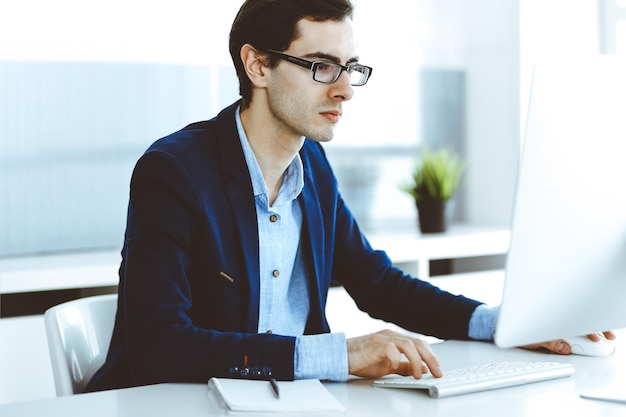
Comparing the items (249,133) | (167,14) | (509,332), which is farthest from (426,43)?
(509,332)

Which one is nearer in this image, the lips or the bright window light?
the lips

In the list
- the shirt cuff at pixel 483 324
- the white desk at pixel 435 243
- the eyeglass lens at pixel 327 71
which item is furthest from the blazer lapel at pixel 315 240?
the white desk at pixel 435 243

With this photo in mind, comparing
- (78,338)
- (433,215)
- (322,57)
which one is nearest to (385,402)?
(78,338)

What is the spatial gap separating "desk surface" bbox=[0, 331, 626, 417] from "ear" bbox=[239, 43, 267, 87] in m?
0.81

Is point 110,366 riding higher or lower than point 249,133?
lower

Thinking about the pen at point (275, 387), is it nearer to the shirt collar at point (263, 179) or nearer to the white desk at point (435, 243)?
the shirt collar at point (263, 179)

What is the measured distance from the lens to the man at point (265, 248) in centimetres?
136

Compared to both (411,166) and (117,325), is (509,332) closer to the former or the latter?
(117,325)

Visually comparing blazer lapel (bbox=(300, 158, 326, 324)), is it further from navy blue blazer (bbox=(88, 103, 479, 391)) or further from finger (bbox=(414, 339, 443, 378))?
finger (bbox=(414, 339, 443, 378))

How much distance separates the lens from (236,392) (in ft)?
4.00

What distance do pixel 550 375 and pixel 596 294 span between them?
17 centimetres

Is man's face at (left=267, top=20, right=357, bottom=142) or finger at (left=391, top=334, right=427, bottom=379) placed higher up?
man's face at (left=267, top=20, right=357, bottom=142)

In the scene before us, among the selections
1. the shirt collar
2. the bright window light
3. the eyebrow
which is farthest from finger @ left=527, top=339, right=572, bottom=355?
the bright window light

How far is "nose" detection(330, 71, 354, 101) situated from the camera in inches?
69.8
